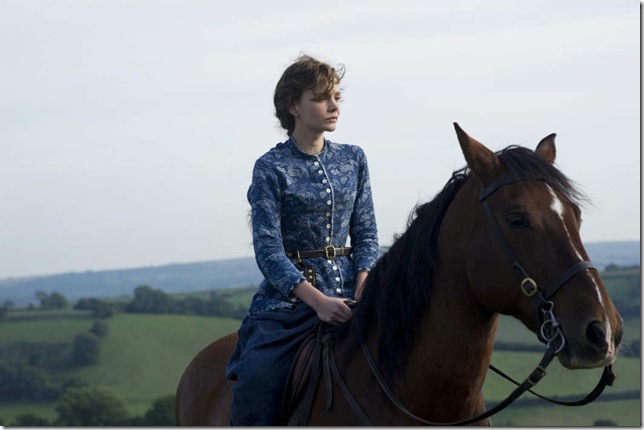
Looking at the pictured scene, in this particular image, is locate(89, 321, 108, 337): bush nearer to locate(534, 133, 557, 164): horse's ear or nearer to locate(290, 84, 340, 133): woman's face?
locate(290, 84, 340, 133): woman's face

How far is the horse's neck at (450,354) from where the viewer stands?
4605mm

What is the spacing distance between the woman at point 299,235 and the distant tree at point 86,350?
42.2 metres

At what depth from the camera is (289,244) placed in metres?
5.62

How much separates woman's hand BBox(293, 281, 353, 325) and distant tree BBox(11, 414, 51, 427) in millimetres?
31203

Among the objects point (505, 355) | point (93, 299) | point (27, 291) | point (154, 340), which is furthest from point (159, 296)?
point (27, 291)

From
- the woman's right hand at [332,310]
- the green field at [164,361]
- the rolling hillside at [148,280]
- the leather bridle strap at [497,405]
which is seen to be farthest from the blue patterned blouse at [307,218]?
the rolling hillside at [148,280]

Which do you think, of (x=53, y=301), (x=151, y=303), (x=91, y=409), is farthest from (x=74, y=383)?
(x=53, y=301)

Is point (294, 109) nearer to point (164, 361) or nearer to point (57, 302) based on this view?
point (164, 361)

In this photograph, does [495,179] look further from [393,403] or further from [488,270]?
[393,403]

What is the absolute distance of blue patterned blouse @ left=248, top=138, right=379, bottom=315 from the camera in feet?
17.8

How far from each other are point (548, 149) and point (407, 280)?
0.96 m

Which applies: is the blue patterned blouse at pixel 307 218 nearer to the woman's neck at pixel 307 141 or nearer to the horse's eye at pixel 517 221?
the woman's neck at pixel 307 141

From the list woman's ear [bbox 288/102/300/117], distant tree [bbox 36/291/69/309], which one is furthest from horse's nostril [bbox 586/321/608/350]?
distant tree [bbox 36/291/69/309]

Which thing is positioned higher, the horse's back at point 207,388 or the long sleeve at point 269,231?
the long sleeve at point 269,231
